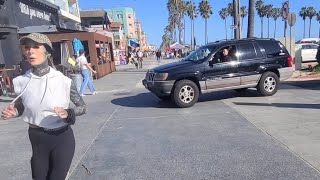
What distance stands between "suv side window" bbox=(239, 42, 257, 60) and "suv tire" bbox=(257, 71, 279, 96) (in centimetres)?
67

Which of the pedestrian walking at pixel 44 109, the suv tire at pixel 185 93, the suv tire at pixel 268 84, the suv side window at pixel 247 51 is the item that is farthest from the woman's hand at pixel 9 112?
Answer: the suv tire at pixel 268 84

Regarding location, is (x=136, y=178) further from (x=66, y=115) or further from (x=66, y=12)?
(x=66, y=12)

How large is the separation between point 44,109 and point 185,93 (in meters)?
7.55

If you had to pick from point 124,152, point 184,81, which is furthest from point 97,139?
point 184,81

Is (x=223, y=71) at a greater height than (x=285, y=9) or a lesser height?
lesser

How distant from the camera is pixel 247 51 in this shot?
11664 millimetres

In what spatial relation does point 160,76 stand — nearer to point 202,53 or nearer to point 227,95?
point 202,53

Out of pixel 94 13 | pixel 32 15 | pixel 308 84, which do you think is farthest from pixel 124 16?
pixel 308 84

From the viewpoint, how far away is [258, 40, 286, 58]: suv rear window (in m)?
11.9

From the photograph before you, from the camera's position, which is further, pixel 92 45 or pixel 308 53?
pixel 308 53

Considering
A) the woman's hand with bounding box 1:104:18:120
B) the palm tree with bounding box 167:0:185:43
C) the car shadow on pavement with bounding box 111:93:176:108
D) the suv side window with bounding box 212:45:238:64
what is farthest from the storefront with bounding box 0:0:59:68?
the palm tree with bounding box 167:0:185:43

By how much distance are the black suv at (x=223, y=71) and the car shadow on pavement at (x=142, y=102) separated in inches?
11.5

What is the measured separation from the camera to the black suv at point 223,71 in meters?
10.7

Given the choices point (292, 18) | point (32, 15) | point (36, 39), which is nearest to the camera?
point (36, 39)
